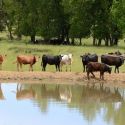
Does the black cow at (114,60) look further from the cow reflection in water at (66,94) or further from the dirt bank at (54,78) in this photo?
the cow reflection in water at (66,94)

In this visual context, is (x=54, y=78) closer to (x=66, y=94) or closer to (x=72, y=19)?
(x=66, y=94)

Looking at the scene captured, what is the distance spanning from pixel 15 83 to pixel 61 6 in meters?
35.9

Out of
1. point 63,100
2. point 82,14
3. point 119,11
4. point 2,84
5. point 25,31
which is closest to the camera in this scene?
point 63,100

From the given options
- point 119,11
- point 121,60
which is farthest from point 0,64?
point 119,11

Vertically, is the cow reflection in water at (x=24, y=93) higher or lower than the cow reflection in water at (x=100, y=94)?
higher

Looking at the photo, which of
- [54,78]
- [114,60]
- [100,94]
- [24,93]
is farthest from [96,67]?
[24,93]

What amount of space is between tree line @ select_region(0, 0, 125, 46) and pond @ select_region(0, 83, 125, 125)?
97.3ft

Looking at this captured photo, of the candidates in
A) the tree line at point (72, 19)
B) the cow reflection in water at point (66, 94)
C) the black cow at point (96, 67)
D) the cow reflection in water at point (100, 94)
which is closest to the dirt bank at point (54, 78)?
the black cow at point (96, 67)

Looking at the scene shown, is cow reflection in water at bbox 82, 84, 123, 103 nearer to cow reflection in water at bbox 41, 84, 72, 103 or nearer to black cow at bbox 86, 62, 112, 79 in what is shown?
cow reflection in water at bbox 41, 84, 72, 103

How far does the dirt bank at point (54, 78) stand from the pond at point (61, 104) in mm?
1123

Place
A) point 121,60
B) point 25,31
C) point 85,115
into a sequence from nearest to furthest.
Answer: point 85,115 → point 121,60 → point 25,31

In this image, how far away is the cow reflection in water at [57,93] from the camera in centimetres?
2186

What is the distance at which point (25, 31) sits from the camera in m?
64.1

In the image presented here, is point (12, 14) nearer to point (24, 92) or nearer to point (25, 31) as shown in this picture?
point (25, 31)
